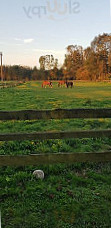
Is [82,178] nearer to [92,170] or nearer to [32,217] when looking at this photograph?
[92,170]

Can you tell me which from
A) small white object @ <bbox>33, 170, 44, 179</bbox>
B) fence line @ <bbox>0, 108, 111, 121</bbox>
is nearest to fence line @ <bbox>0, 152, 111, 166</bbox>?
fence line @ <bbox>0, 108, 111, 121</bbox>

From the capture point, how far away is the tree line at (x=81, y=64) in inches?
2106

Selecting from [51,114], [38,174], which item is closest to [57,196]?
[38,174]

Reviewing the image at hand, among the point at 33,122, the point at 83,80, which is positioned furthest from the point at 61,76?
the point at 33,122

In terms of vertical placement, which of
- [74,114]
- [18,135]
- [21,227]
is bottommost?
[21,227]

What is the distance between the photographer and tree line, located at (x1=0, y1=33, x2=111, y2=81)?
176 ft

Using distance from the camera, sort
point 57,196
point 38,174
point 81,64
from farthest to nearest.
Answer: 1. point 81,64
2. point 38,174
3. point 57,196

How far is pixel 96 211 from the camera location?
283cm

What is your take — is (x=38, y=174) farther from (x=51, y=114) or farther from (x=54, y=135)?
(x=51, y=114)

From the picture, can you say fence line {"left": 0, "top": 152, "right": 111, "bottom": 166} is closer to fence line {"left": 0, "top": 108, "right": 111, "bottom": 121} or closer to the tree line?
fence line {"left": 0, "top": 108, "right": 111, "bottom": 121}

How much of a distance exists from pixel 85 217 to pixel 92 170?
4.39ft

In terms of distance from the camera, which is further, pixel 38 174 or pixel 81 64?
pixel 81 64

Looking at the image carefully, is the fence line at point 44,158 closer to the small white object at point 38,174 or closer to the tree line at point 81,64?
the small white object at point 38,174

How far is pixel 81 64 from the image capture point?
186 ft
